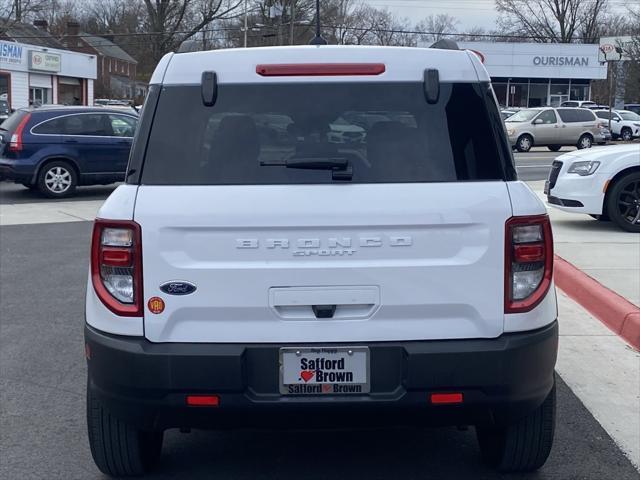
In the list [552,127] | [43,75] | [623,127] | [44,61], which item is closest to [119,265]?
[552,127]

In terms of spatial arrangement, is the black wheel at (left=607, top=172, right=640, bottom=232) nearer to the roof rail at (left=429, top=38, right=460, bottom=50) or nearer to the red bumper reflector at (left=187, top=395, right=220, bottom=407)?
the roof rail at (left=429, top=38, right=460, bottom=50)

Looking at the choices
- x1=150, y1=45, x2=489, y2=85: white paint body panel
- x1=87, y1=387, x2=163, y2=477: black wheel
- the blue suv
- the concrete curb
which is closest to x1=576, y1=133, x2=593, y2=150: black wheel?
the blue suv

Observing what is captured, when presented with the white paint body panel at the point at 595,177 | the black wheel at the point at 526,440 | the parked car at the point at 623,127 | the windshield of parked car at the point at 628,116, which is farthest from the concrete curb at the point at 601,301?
the windshield of parked car at the point at 628,116

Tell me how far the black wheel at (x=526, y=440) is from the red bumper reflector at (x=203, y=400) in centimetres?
133

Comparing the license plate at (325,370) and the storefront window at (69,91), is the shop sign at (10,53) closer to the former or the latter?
the storefront window at (69,91)

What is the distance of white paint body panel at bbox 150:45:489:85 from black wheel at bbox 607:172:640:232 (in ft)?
26.6

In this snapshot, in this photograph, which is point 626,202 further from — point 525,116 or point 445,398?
point 525,116

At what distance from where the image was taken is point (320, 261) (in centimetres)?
341

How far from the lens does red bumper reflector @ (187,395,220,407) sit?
344cm

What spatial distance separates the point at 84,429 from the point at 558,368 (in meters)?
3.08

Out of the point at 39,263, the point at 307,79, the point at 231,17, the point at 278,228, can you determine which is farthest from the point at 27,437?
the point at 231,17

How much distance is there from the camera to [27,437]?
469 centimetres

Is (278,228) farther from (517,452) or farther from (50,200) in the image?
(50,200)

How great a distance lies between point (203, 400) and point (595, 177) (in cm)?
884
